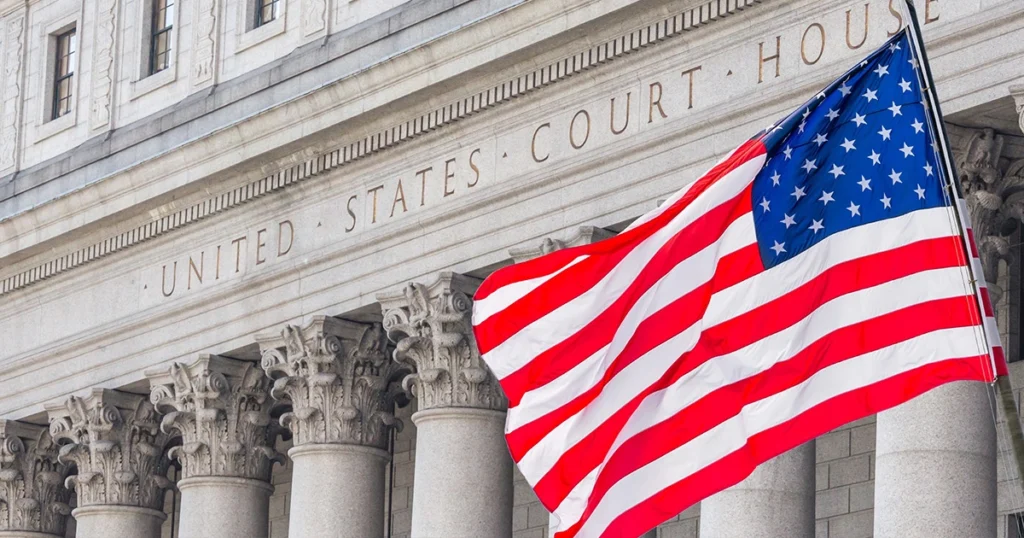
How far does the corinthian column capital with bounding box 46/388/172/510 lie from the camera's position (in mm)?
53406

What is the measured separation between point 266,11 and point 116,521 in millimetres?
10644

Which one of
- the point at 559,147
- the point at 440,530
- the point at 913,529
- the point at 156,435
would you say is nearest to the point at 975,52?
the point at 913,529

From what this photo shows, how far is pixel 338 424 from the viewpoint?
156 ft

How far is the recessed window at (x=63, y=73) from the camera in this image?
5819cm

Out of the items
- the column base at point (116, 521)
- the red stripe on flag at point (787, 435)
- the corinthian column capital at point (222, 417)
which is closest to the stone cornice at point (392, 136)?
the corinthian column capital at point (222, 417)

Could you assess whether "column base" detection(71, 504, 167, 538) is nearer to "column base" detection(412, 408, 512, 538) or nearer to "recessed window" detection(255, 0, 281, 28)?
"recessed window" detection(255, 0, 281, 28)

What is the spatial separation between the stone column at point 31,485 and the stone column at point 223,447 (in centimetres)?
661

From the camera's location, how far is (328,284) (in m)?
47.9

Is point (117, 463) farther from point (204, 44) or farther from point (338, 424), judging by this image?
point (204, 44)

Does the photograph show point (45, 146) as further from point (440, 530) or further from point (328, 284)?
point (440, 530)

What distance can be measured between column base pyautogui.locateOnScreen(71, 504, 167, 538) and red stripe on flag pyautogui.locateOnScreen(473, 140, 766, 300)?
26.2m

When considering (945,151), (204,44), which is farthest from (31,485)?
(945,151)

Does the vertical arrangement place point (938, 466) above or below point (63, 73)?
below

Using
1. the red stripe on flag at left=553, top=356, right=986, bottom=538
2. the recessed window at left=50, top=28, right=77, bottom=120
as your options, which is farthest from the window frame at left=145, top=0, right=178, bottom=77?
the red stripe on flag at left=553, top=356, right=986, bottom=538
